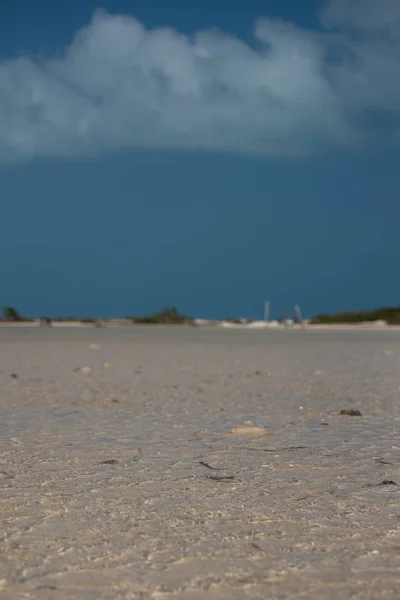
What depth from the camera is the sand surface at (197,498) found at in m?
2.60

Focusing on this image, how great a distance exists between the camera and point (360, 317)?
64.9 m

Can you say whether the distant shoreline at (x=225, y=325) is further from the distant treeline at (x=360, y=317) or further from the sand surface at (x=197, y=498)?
the sand surface at (x=197, y=498)

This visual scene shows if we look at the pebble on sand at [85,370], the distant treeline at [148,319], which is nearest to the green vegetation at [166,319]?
the distant treeline at [148,319]

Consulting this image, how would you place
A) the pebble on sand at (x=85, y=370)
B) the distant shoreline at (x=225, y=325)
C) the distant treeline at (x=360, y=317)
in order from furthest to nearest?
1. the distant treeline at (x=360, y=317)
2. the distant shoreline at (x=225, y=325)
3. the pebble on sand at (x=85, y=370)

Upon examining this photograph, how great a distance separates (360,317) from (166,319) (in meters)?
16.0

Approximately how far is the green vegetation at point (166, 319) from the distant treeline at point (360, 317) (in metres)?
11.3

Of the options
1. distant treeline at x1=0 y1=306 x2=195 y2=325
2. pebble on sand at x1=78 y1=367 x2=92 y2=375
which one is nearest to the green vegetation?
distant treeline at x1=0 y1=306 x2=195 y2=325

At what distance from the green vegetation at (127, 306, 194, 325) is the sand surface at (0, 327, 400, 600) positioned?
174ft

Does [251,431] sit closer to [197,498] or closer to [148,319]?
[197,498]

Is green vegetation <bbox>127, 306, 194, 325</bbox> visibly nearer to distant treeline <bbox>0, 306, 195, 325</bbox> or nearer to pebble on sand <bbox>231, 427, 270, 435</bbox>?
distant treeline <bbox>0, 306, 195, 325</bbox>

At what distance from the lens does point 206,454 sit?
505cm

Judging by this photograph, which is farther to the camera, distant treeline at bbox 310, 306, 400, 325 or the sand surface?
distant treeline at bbox 310, 306, 400, 325

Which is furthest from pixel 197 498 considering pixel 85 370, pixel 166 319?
A: pixel 166 319

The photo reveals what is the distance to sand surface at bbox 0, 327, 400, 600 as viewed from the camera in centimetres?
260
